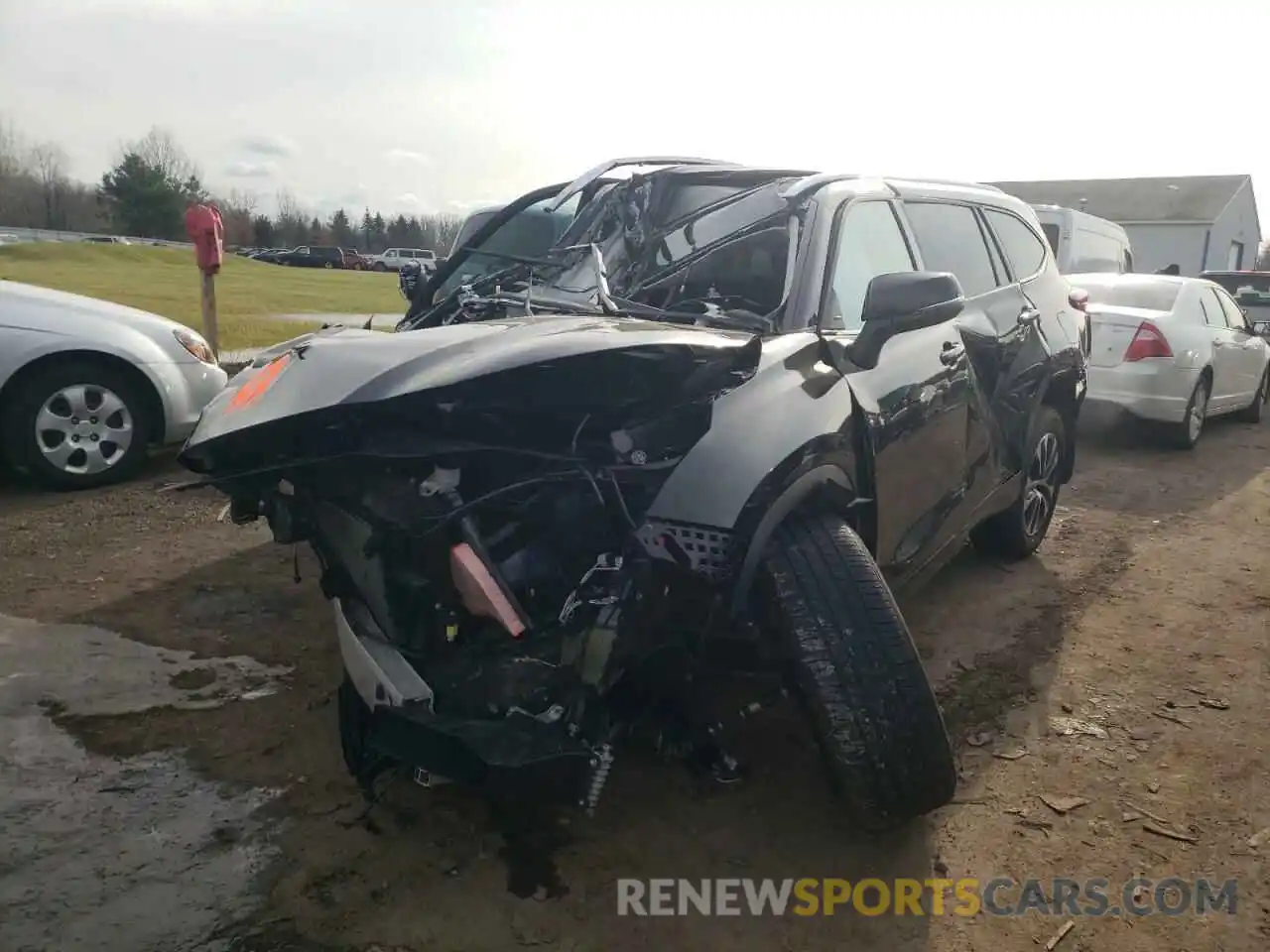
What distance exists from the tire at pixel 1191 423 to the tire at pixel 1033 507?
3888 millimetres

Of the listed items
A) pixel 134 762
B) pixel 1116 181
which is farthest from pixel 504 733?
pixel 1116 181

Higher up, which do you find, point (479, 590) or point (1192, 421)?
point (479, 590)

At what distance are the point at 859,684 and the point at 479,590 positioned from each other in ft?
3.19

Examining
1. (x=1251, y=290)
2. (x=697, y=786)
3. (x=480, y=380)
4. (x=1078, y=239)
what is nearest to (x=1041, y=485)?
(x=697, y=786)

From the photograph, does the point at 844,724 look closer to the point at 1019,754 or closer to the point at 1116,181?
A: the point at 1019,754

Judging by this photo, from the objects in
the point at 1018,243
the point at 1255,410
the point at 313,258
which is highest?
the point at 313,258

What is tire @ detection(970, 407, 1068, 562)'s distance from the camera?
4.74 meters

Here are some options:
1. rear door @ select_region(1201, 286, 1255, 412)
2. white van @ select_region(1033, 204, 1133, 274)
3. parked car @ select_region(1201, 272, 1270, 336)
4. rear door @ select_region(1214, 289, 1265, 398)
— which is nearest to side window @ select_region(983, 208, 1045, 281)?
rear door @ select_region(1201, 286, 1255, 412)

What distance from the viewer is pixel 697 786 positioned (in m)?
2.95

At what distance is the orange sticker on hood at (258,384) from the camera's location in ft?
8.98

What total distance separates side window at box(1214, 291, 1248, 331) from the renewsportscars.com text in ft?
27.5

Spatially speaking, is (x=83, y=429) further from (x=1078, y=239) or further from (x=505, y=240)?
(x=1078, y=239)

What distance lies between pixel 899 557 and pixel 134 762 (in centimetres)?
252

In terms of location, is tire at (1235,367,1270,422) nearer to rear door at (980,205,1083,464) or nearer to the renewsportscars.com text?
rear door at (980,205,1083,464)
